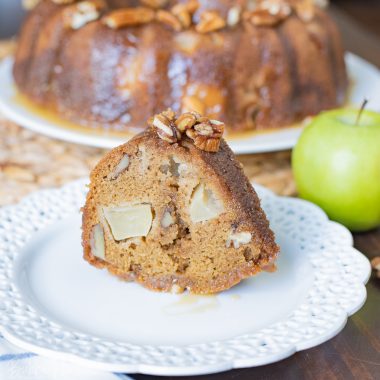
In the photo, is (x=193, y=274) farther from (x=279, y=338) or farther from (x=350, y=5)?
(x=350, y=5)

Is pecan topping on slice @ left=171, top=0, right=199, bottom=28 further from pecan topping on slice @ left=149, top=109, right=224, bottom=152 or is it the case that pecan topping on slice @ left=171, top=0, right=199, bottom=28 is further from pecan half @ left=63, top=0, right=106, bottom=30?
pecan topping on slice @ left=149, top=109, right=224, bottom=152

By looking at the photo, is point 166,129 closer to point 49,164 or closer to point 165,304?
point 165,304

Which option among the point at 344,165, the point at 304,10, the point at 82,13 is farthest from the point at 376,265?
the point at 82,13

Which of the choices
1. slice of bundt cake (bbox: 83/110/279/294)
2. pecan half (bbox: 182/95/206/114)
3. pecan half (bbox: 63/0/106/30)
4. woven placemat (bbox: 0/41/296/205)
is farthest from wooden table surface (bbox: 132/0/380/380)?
pecan half (bbox: 63/0/106/30)

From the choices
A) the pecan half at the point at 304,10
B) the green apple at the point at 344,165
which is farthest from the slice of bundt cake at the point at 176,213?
the pecan half at the point at 304,10

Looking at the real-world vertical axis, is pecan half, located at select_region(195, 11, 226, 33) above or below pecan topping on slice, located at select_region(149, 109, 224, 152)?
below
